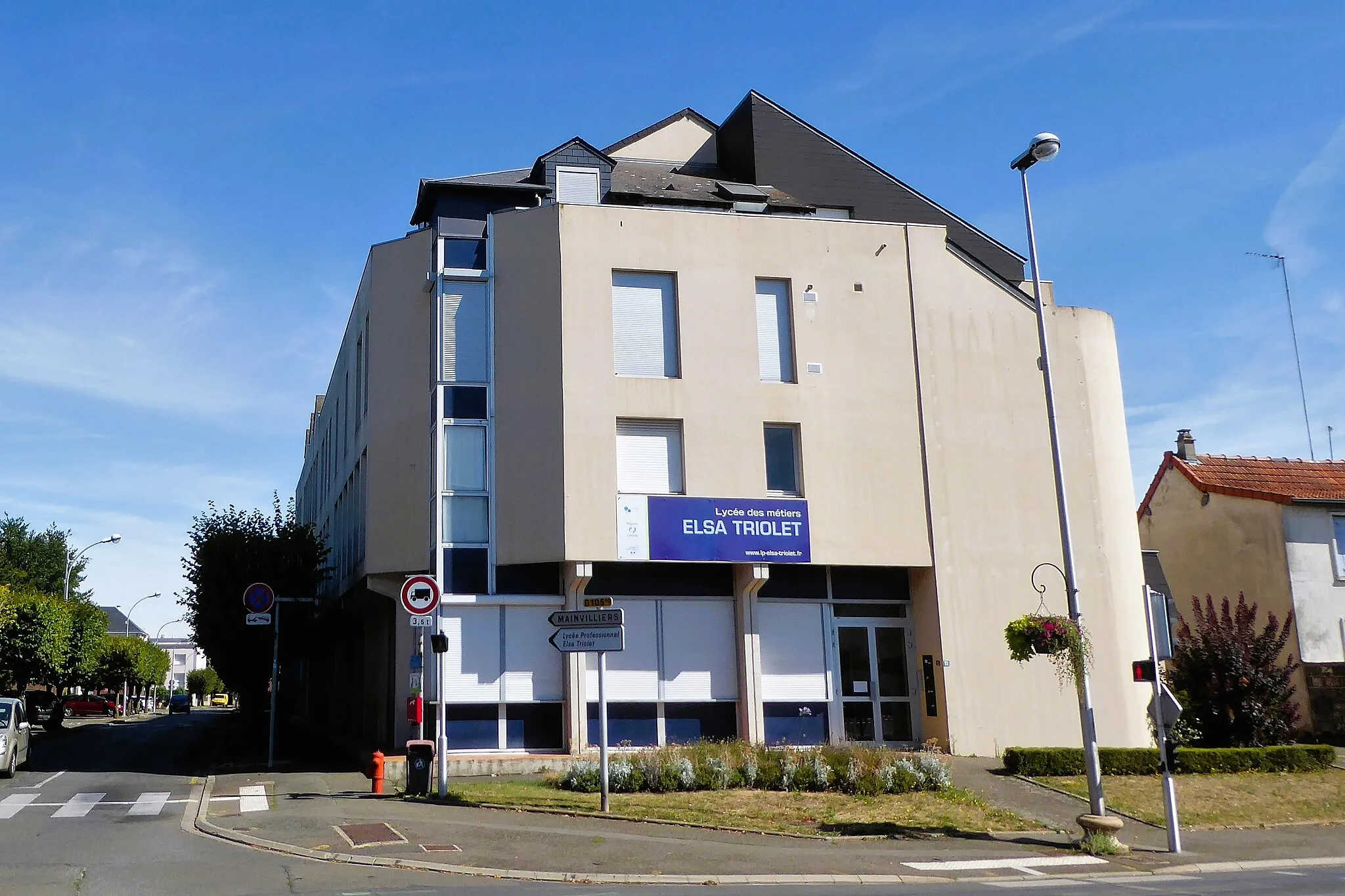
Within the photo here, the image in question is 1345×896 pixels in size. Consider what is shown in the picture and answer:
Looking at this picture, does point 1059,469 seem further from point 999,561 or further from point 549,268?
point 549,268

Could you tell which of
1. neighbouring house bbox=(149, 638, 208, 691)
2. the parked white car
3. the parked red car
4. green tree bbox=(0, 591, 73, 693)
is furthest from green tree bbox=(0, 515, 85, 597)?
neighbouring house bbox=(149, 638, 208, 691)

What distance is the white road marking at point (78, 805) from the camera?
660 inches

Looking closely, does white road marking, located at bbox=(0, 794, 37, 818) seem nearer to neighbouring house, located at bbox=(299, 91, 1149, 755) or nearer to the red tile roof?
neighbouring house, located at bbox=(299, 91, 1149, 755)

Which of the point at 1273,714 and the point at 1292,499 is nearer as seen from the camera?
the point at 1273,714

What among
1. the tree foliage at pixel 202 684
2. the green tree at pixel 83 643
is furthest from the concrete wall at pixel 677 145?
the tree foliage at pixel 202 684

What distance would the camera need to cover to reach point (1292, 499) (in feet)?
101

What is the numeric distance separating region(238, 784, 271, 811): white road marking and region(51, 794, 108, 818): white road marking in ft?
7.10

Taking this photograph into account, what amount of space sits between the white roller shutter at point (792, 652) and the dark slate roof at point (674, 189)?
901 cm

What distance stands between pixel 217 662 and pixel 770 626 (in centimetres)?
2145

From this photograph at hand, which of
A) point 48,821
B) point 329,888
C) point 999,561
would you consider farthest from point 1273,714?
point 48,821

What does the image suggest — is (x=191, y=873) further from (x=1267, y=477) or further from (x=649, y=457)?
(x=1267, y=477)

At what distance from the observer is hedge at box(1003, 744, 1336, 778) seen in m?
20.2

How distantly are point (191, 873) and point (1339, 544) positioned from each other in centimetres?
3019

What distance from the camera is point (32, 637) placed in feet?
131
